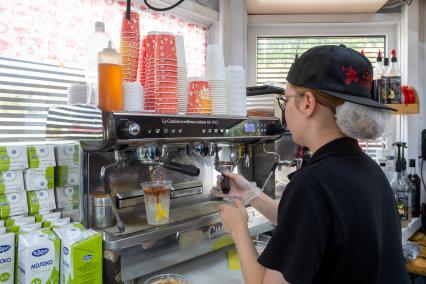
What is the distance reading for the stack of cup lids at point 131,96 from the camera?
1.08 metres

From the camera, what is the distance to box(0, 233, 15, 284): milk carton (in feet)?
2.79

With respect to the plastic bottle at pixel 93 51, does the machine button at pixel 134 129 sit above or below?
below

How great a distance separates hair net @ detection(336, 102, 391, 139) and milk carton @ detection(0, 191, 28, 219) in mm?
932

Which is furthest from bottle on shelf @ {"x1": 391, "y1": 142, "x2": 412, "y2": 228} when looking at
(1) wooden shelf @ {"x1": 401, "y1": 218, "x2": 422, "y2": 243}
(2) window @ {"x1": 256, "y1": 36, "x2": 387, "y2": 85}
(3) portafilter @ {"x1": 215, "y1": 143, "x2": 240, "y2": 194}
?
(3) portafilter @ {"x1": 215, "y1": 143, "x2": 240, "y2": 194}

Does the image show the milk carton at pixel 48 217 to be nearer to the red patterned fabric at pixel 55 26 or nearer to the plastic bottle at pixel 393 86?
the red patterned fabric at pixel 55 26

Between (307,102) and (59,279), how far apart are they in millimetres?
750

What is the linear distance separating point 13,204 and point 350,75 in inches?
39.3

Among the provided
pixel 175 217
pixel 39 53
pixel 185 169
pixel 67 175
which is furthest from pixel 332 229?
pixel 39 53

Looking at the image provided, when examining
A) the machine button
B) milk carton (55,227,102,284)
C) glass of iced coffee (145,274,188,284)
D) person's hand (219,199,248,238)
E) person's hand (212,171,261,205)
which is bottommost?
glass of iced coffee (145,274,188,284)

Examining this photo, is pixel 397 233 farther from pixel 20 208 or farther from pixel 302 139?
pixel 20 208

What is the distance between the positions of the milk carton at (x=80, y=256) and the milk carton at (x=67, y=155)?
0.72ft

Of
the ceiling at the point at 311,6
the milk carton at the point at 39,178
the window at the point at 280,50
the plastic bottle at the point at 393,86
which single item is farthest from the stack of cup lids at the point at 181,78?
the plastic bottle at the point at 393,86

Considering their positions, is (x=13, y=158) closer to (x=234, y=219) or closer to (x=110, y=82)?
(x=110, y=82)

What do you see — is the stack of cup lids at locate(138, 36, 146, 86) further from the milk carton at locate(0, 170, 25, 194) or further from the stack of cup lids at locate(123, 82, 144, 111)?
the milk carton at locate(0, 170, 25, 194)
